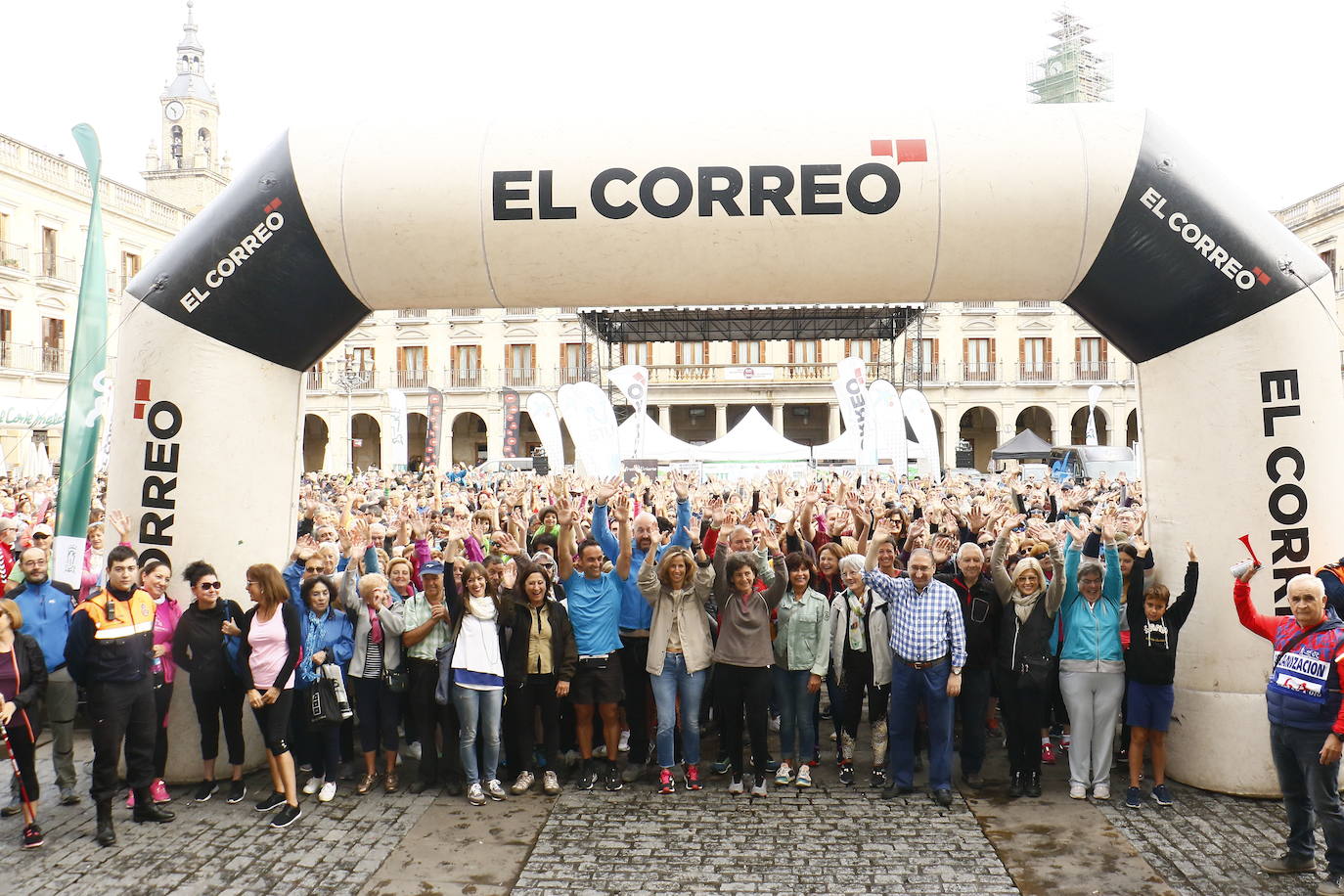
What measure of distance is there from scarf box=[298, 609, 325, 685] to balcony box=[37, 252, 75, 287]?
32696mm

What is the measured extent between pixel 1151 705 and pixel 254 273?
5.81 meters

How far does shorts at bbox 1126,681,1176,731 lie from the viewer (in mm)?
5395

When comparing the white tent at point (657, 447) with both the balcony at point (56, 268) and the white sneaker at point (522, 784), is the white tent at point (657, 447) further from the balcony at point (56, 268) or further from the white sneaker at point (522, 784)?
the balcony at point (56, 268)

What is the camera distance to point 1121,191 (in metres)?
5.11

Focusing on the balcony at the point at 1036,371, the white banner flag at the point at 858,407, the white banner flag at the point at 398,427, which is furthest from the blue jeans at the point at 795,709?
the balcony at the point at 1036,371

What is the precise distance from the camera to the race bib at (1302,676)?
4375 mm

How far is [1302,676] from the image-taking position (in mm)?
4445

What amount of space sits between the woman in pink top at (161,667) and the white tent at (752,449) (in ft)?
64.4

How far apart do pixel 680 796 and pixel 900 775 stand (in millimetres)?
1324

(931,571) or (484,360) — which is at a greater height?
(484,360)

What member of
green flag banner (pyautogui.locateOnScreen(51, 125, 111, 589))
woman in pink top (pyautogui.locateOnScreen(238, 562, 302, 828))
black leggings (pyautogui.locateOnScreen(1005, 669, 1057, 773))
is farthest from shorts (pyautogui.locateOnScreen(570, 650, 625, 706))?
green flag banner (pyautogui.locateOnScreen(51, 125, 111, 589))

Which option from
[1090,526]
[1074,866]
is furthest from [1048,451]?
[1074,866]

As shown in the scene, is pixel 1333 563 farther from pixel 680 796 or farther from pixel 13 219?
pixel 13 219

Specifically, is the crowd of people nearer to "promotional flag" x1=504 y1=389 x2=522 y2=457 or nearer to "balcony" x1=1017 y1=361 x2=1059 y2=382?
"promotional flag" x1=504 y1=389 x2=522 y2=457
